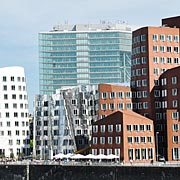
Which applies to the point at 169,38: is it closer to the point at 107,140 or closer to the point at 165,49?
the point at 165,49

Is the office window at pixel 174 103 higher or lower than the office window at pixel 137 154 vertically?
higher

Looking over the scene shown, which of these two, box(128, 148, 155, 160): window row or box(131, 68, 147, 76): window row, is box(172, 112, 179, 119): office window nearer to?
box(128, 148, 155, 160): window row

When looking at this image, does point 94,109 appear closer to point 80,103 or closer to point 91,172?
point 80,103

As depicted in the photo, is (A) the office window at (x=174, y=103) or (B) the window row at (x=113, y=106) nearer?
(A) the office window at (x=174, y=103)

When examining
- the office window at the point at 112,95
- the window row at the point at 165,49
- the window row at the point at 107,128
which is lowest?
the window row at the point at 107,128

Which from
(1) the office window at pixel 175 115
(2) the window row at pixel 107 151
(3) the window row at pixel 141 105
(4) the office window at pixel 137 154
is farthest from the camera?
(3) the window row at pixel 141 105

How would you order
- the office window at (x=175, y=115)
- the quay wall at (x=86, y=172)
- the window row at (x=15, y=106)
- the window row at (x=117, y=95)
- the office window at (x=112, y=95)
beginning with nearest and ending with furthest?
1. the quay wall at (x=86, y=172)
2. the office window at (x=175, y=115)
3. the office window at (x=112, y=95)
4. the window row at (x=117, y=95)
5. the window row at (x=15, y=106)

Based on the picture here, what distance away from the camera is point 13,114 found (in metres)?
187

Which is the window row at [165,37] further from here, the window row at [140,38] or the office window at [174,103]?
the office window at [174,103]

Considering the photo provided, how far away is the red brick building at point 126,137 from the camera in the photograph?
13388 centimetres

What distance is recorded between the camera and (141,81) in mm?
148125

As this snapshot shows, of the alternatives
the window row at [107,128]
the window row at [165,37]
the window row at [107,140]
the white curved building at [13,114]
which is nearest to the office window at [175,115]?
the window row at [107,128]

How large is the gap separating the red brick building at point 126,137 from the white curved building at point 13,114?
1955 inches

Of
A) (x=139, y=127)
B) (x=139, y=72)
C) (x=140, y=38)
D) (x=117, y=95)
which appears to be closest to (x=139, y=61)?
(x=139, y=72)
